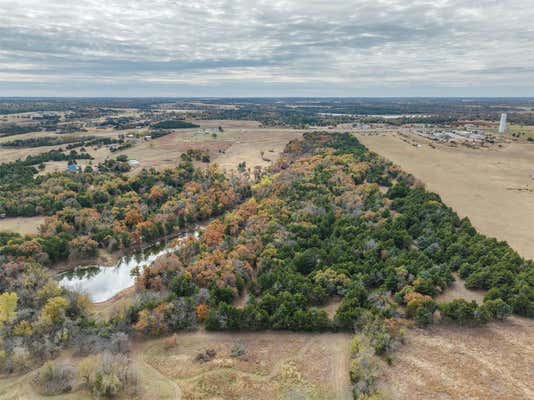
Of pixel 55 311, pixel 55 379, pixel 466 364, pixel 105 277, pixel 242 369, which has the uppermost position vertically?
pixel 466 364

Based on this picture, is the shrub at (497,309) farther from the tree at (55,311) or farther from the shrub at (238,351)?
the tree at (55,311)

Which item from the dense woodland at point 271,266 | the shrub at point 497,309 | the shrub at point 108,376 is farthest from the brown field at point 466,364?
the shrub at point 108,376

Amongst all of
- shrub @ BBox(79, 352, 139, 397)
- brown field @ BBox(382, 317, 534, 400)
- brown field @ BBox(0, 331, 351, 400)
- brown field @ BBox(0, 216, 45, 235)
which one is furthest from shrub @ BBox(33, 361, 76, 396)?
brown field @ BBox(0, 216, 45, 235)

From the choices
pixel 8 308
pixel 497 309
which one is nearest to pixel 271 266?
pixel 497 309

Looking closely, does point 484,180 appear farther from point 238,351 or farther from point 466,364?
point 238,351

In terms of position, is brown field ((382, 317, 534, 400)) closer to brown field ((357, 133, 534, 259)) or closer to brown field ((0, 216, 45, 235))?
brown field ((357, 133, 534, 259))

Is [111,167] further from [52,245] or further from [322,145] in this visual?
[322,145]
